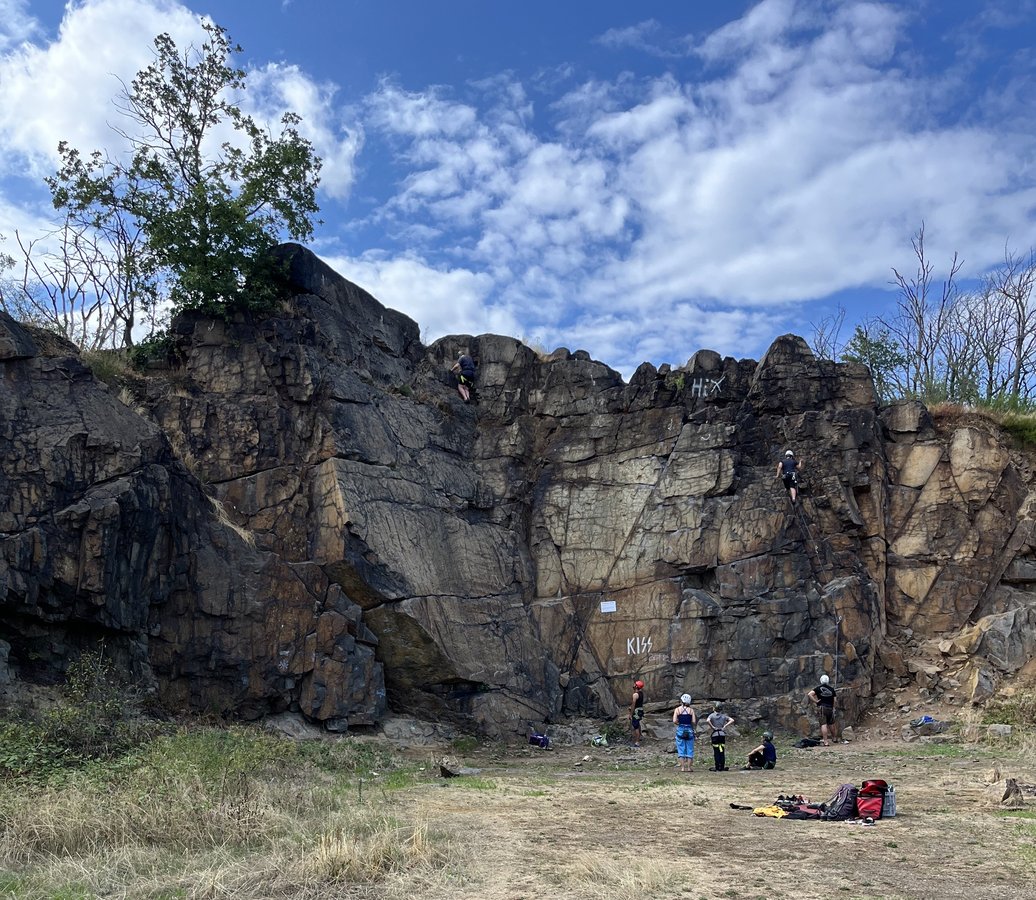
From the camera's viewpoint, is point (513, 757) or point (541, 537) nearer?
point (513, 757)

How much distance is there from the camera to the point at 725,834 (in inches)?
405

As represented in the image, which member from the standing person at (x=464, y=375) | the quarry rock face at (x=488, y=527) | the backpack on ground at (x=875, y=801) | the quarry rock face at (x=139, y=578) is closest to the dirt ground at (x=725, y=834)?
the backpack on ground at (x=875, y=801)

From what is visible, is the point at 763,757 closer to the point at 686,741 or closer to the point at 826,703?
the point at 686,741

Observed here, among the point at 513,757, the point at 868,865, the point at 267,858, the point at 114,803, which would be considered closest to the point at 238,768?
the point at 114,803

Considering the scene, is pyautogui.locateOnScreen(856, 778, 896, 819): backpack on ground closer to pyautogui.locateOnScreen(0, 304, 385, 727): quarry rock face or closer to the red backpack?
the red backpack

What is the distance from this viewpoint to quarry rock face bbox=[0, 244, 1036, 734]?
56.6ft

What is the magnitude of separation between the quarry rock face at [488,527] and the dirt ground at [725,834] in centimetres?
446

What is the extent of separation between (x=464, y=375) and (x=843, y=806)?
16301mm

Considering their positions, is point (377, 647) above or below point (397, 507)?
below

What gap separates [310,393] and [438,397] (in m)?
4.13

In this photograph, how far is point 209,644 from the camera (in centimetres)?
1777

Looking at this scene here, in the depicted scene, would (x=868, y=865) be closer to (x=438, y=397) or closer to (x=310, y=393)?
(x=310, y=393)

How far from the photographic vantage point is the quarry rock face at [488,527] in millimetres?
17250

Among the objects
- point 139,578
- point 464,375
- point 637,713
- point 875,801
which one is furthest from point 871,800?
point 464,375
